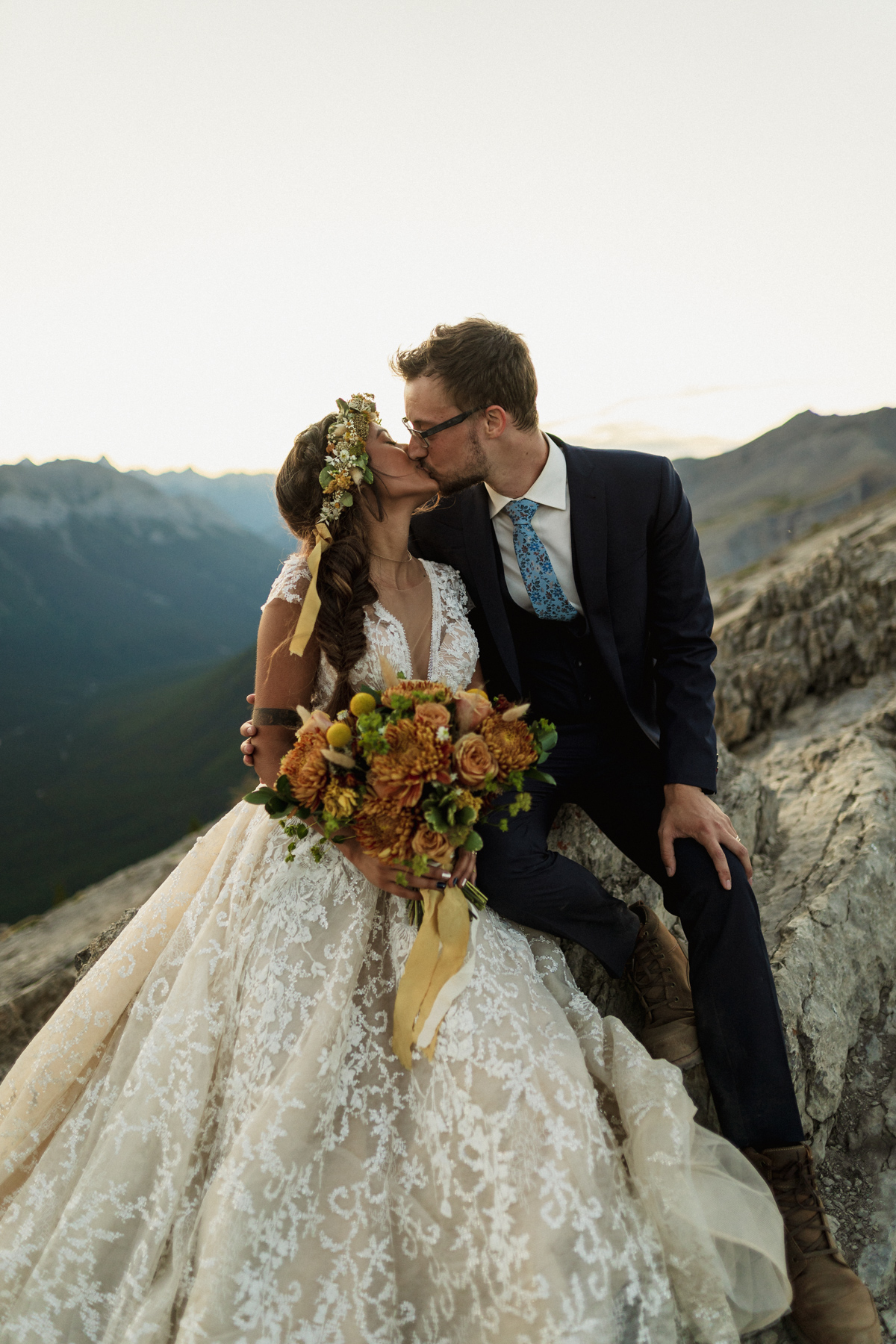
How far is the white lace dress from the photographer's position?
2258mm

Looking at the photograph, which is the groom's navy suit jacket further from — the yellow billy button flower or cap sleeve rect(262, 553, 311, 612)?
the yellow billy button flower

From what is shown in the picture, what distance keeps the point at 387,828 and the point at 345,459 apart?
174 centimetres

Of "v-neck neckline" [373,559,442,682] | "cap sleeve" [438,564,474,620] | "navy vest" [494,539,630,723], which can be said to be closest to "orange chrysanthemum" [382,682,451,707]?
"v-neck neckline" [373,559,442,682]

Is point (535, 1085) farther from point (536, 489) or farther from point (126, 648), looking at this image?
point (126, 648)

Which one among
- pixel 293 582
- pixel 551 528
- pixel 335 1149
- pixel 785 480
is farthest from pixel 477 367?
pixel 785 480

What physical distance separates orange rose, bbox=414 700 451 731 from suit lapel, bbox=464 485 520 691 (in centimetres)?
129

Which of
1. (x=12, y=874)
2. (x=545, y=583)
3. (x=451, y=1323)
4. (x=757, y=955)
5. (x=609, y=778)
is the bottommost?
(x=12, y=874)

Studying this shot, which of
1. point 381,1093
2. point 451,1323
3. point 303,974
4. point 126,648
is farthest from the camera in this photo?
point 126,648

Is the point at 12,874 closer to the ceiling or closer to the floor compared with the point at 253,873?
Answer: closer to the floor

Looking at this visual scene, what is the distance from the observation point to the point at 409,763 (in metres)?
2.44

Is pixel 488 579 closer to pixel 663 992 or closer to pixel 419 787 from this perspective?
pixel 419 787

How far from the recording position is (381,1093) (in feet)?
8.59

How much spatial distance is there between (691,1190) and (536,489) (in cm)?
297

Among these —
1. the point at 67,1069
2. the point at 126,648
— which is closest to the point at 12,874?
the point at 67,1069
